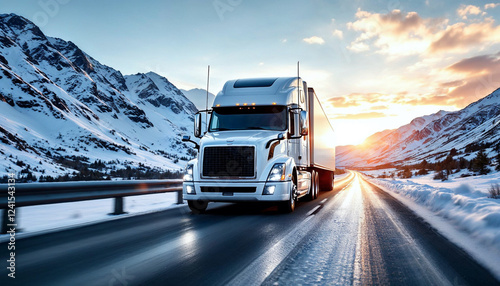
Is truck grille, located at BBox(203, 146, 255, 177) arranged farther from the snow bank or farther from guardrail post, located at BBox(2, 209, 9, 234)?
the snow bank

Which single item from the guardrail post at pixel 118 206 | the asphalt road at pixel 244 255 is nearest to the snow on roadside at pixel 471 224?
the asphalt road at pixel 244 255

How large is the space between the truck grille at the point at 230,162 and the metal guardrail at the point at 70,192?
88.5 inches

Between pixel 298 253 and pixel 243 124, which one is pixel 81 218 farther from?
pixel 298 253

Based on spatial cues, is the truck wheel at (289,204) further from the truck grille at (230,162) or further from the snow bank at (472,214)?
the snow bank at (472,214)

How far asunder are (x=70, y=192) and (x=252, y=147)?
13.4 ft

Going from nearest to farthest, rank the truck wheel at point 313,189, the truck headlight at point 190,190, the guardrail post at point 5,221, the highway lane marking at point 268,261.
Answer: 1. the highway lane marking at point 268,261
2. the guardrail post at point 5,221
3. the truck headlight at point 190,190
4. the truck wheel at point 313,189

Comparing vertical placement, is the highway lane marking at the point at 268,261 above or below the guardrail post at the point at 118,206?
below

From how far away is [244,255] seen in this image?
15.6 ft

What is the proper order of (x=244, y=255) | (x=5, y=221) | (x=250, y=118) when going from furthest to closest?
(x=250, y=118)
(x=5, y=221)
(x=244, y=255)

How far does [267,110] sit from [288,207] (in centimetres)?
278

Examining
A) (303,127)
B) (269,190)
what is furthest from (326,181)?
(269,190)

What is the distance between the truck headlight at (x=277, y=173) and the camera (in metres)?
8.83

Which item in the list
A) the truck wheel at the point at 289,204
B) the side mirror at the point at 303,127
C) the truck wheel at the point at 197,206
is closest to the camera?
the truck wheel at the point at 289,204

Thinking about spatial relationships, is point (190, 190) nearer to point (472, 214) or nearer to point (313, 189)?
point (472, 214)
